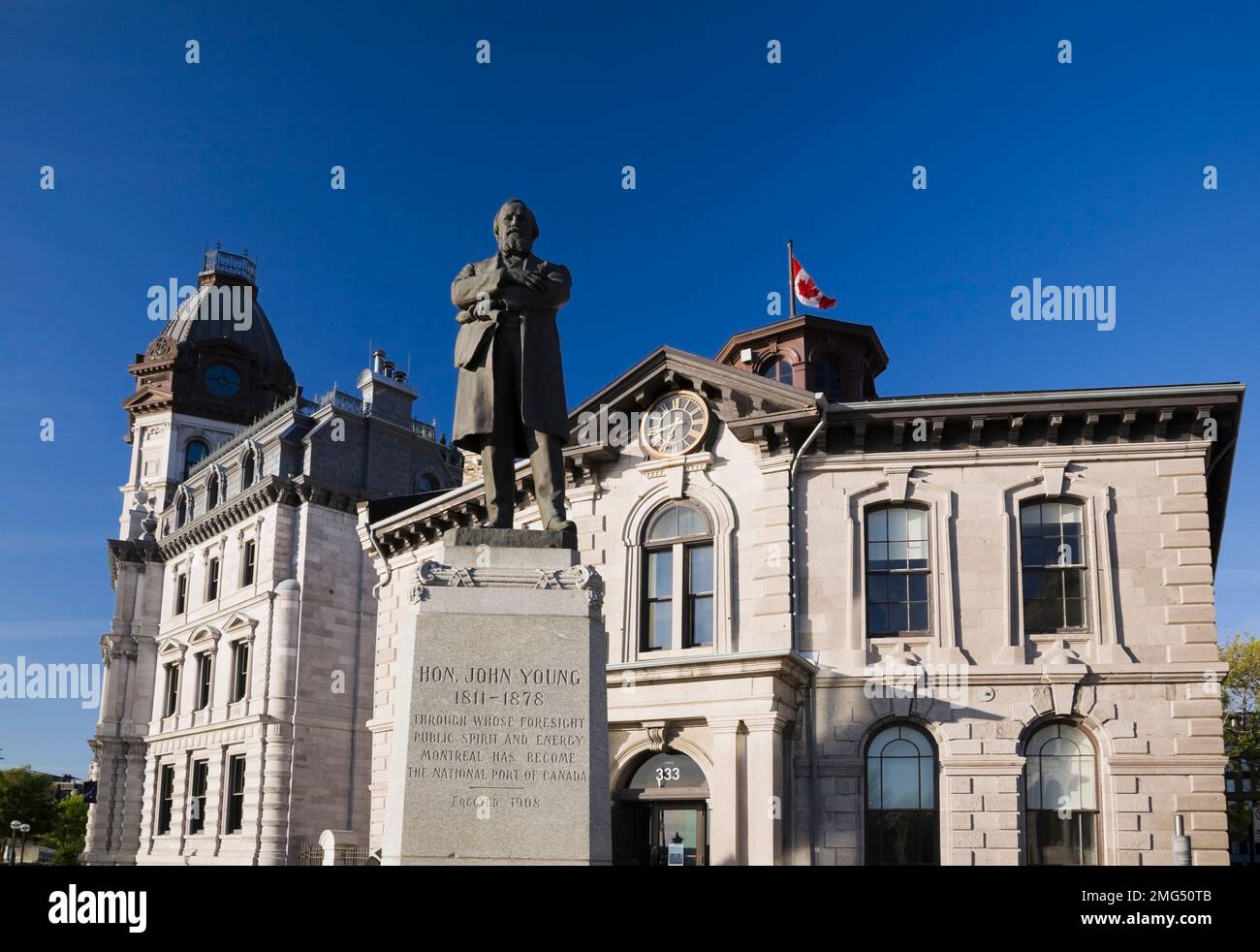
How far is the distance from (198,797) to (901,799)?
3240 centimetres

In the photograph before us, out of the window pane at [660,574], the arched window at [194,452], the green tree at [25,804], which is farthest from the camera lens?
the green tree at [25,804]

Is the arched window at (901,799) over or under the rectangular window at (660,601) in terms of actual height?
under

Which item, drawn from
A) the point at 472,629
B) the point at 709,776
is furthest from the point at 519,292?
the point at 709,776

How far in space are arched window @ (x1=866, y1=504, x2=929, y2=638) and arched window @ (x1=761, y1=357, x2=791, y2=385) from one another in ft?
25.5

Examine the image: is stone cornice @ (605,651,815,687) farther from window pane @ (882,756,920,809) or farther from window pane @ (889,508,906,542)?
window pane @ (889,508,906,542)

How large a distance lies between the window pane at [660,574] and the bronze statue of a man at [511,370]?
16485mm

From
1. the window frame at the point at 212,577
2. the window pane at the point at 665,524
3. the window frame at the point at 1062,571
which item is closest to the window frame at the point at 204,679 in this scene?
the window frame at the point at 212,577

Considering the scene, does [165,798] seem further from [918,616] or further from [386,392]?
[918,616]

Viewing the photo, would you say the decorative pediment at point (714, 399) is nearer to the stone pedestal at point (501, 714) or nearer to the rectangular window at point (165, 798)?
the stone pedestal at point (501, 714)

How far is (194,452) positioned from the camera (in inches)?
2468

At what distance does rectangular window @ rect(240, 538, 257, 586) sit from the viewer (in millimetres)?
47625

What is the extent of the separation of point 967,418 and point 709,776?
884 centimetres

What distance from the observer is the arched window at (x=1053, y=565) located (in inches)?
961
